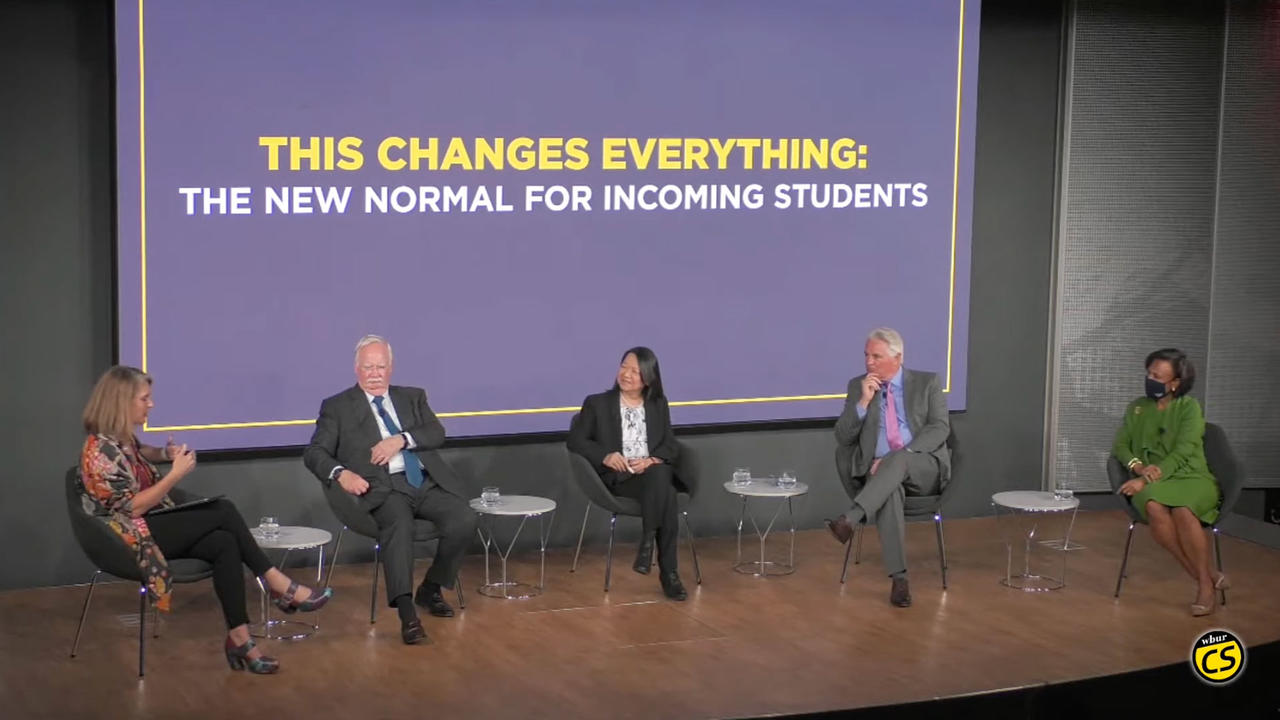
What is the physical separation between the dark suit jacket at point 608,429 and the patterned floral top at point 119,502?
1.97 m

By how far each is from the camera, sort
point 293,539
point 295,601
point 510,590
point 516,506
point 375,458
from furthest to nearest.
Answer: point 510,590, point 516,506, point 375,458, point 293,539, point 295,601

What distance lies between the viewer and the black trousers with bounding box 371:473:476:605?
6344mm

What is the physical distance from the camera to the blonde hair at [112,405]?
5828 millimetres

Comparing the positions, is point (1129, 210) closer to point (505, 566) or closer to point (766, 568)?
point (766, 568)

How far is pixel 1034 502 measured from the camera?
730cm

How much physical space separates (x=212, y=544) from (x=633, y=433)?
2022 millimetres

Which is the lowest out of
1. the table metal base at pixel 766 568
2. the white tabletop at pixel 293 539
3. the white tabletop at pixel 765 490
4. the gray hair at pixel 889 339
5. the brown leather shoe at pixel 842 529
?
the table metal base at pixel 766 568

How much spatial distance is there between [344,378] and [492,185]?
108 cm

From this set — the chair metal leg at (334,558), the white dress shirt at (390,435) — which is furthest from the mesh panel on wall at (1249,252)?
the chair metal leg at (334,558)

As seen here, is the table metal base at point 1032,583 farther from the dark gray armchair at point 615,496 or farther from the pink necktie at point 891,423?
the dark gray armchair at point 615,496

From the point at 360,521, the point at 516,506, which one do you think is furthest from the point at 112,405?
the point at 516,506

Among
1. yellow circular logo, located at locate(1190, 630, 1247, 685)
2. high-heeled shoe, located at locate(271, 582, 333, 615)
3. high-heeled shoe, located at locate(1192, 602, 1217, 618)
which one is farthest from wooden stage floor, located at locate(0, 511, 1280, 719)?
yellow circular logo, located at locate(1190, 630, 1247, 685)

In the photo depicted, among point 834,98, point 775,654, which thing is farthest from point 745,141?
point 775,654

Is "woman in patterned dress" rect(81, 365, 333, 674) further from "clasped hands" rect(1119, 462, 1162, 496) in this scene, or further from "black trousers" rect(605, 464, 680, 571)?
"clasped hands" rect(1119, 462, 1162, 496)
